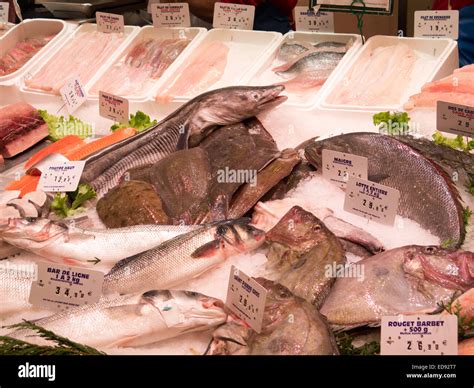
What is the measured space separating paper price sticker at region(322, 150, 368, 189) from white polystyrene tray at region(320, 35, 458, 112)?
74cm

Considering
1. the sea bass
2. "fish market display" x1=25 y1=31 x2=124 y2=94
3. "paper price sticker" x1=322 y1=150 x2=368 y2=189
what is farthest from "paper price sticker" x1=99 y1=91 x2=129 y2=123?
the sea bass

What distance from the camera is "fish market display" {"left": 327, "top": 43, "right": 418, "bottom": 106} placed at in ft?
12.6

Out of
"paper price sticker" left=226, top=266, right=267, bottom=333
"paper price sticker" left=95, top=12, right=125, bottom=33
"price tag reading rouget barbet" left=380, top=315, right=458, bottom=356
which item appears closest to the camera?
"price tag reading rouget barbet" left=380, top=315, right=458, bottom=356

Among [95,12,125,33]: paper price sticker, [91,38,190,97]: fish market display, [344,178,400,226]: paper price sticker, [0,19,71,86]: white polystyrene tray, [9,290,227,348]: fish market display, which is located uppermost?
[95,12,125,33]: paper price sticker

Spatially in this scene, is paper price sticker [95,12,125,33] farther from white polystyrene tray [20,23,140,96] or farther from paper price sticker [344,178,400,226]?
paper price sticker [344,178,400,226]

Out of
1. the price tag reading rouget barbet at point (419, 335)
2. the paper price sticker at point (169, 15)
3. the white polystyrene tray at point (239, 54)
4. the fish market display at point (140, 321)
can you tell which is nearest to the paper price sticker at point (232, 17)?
the white polystyrene tray at point (239, 54)

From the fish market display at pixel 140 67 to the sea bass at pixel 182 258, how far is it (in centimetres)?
172

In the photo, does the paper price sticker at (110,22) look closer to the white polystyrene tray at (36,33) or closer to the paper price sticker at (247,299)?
the white polystyrene tray at (36,33)

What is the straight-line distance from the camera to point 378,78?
13.2 feet

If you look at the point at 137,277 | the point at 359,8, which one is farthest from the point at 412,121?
the point at 137,277

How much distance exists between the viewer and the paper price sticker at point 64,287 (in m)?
2.50

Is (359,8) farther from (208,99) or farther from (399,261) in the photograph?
(399,261)

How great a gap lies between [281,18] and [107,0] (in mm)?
1216
